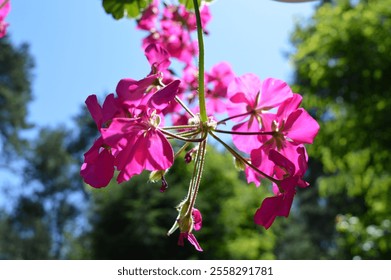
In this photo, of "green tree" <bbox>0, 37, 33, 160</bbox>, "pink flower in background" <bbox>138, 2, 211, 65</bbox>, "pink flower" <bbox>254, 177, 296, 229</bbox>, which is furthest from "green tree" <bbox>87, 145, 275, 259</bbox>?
"pink flower" <bbox>254, 177, 296, 229</bbox>

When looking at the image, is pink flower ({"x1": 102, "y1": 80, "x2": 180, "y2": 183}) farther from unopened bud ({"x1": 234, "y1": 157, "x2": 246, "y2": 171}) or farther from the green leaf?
the green leaf

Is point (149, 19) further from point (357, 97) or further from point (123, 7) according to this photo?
point (357, 97)

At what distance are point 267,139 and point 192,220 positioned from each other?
110 mm

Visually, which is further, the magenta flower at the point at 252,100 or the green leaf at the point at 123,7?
the green leaf at the point at 123,7

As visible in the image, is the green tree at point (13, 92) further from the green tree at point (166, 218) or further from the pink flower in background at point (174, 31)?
the pink flower in background at point (174, 31)

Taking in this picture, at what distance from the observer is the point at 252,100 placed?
0.62 metres

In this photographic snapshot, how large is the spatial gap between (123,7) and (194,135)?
418 millimetres

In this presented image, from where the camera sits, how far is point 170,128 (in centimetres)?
50

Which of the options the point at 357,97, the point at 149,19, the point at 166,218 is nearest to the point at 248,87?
the point at 149,19

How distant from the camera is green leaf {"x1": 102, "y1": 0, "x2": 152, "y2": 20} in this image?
78 centimetres

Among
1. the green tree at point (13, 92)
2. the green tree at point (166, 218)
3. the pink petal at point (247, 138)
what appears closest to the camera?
the pink petal at point (247, 138)

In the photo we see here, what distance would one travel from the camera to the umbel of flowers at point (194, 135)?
47cm

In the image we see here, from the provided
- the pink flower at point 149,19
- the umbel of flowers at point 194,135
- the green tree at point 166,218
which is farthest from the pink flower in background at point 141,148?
the green tree at point 166,218

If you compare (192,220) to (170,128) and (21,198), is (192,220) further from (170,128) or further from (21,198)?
(21,198)
